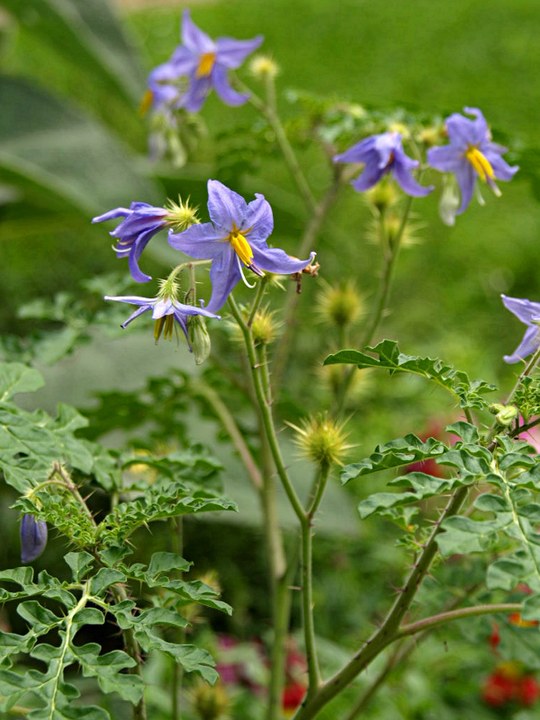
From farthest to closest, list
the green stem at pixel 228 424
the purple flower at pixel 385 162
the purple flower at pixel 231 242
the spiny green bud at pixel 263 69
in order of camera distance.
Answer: the spiny green bud at pixel 263 69
the green stem at pixel 228 424
the purple flower at pixel 385 162
the purple flower at pixel 231 242

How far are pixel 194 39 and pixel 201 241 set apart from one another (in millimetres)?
692

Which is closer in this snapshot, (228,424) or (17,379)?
(17,379)

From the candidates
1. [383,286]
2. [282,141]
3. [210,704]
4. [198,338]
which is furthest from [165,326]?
[210,704]

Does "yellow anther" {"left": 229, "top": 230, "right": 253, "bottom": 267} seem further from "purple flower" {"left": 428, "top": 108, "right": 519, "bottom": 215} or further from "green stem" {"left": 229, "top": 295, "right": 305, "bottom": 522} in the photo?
"purple flower" {"left": 428, "top": 108, "right": 519, "bottom": 215}

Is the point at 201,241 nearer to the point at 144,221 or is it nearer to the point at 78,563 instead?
the point at 144,221

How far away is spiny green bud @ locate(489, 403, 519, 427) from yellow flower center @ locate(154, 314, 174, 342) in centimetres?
27

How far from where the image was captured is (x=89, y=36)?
9.50 feet

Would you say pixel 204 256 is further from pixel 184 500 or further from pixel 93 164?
pixel 93 164

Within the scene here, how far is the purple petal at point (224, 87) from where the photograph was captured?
53.7 inches

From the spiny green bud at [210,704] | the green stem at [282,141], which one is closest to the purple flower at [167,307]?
the green stem at [282,141]

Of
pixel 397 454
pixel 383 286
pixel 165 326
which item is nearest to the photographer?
pixel 397 454

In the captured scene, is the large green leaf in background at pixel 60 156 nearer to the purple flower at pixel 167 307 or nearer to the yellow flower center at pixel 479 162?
the yellow flower center at pixel 479 162

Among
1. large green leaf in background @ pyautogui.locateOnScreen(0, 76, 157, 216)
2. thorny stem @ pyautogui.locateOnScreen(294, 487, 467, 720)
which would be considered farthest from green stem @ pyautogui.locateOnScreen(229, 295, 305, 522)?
large green leaf in background @ pyautogui.locateOnScreen(0, 76, 157, 216)

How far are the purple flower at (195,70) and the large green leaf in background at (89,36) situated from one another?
1.31 metres
